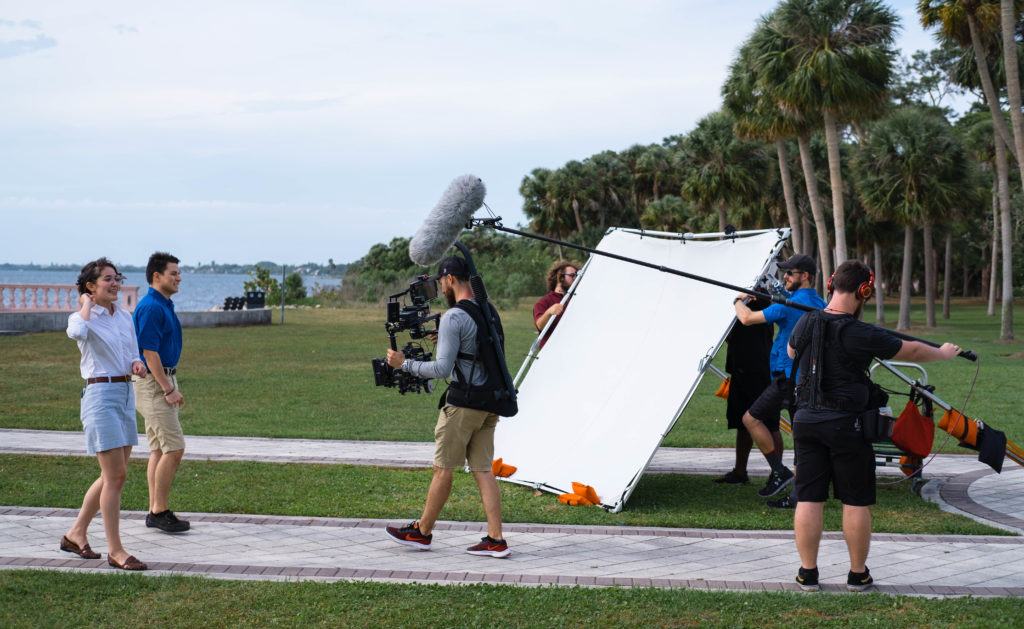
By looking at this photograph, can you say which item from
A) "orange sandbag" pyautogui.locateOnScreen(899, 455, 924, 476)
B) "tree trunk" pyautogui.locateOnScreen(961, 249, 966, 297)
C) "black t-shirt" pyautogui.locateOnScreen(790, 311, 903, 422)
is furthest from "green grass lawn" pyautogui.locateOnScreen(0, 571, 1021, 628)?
"tree trunk" pyautogui.locateOnScreen(961, 249, 966, 297)

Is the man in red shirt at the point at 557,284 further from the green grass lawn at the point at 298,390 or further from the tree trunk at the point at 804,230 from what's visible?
the tree trunk at the point at 804,230

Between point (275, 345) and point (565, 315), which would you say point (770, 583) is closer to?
point (565, 315)

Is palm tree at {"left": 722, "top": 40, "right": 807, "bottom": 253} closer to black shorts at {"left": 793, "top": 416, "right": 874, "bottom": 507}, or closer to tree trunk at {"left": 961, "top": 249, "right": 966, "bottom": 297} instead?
black shorts at {"left": 793, "top": 416, "right": 874, "bottom": 507}

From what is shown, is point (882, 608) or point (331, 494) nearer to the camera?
point (882, 608)

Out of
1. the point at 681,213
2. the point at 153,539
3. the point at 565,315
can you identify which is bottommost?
the point at 153,539

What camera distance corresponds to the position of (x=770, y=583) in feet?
19.9

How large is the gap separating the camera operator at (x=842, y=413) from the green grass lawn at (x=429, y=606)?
1.16 feet

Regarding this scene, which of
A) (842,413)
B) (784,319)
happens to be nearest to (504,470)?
(784,319)

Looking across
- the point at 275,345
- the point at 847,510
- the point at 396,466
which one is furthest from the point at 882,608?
the point at 275,345

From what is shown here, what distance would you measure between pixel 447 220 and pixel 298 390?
10.5 meters

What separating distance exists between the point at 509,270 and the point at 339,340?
25628mm

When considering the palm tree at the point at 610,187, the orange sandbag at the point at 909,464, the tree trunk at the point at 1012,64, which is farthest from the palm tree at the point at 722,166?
the orange sandbag at the point at 909,464

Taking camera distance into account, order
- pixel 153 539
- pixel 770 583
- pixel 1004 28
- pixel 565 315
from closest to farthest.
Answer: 1. pixel 770 583
2. pixel 153 539
3. pixel 565 315
4. pixel 1004 28

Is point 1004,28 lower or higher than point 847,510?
higher
